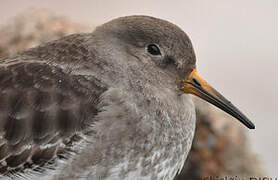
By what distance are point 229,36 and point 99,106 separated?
22.3ft

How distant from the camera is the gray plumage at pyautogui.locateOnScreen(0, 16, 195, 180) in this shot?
206 inches

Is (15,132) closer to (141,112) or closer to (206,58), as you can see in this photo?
(141,112)

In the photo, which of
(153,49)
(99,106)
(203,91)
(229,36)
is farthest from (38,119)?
(229,36)

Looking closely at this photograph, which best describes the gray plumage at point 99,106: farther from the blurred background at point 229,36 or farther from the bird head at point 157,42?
the blurred background at point 229,36

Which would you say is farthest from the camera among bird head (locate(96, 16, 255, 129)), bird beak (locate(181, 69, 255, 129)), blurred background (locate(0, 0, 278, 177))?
blurred background (locate(0, 0, 278, 177))

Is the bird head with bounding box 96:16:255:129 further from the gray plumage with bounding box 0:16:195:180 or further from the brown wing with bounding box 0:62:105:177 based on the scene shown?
the brown wing with bounding box 0:62:105:177

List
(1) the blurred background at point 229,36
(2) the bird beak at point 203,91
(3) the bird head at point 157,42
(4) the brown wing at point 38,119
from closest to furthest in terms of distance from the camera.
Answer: (4) the brown wing at point 38,119 < (3) the bird head at point 157,42 < (2) the bird beak at point 203,91 < (1) the blurred background at point 229,36

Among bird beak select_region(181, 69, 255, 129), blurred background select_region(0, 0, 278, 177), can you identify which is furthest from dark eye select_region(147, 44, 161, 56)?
blurred background select_region(0, 0, 278, 177)

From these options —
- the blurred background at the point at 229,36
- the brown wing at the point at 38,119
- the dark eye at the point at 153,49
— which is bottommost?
the blurred background at the point at 229,36

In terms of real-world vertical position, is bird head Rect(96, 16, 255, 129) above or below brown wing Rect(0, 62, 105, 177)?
above

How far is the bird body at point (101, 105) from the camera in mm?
5234

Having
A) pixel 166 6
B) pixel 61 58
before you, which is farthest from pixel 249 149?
pixel 166 6

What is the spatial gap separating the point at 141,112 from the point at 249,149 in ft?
8.43

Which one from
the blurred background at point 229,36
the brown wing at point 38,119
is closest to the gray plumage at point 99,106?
the brown wing at point 38,119
